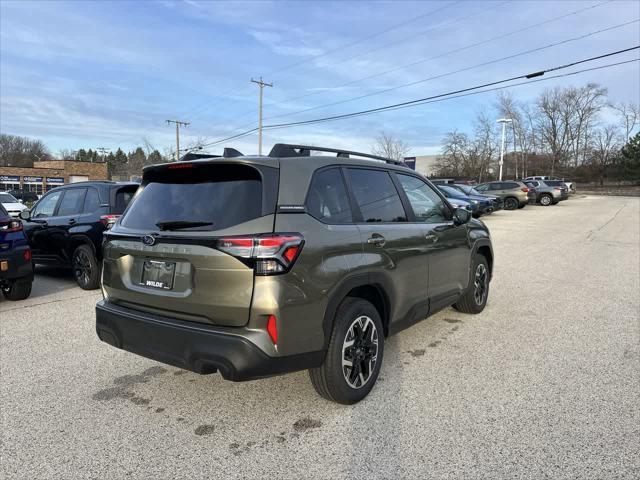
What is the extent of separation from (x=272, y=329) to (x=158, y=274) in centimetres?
92

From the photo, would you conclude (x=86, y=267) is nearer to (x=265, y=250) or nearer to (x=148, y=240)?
(x=148, y=240)

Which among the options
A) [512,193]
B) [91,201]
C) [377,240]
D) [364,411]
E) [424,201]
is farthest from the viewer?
[512,193]

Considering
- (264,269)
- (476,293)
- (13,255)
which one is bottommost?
(476,293)

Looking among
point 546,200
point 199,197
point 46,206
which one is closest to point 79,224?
point 46,206

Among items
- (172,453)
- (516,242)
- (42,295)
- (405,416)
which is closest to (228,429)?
(172,453)

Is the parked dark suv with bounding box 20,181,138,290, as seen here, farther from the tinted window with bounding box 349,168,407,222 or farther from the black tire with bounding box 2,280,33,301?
the tinted window with bounding box 349,168,407,222

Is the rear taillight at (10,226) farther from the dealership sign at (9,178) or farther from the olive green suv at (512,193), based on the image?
the dealership sign at (9,178)

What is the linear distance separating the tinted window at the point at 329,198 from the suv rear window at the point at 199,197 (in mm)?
394

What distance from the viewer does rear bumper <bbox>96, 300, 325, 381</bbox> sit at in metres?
2.71

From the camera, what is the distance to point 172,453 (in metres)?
2.74

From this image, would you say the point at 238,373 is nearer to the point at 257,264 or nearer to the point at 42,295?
the point at 257,264

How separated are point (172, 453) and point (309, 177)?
1.91 meters

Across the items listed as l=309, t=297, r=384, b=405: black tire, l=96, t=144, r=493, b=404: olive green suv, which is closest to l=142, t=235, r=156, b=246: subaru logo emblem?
l=96, t=144, r=493, b=404: olive green suv

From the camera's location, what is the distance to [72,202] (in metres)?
7.43
